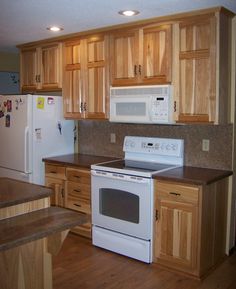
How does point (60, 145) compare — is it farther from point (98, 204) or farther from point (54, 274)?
point (54, 274)

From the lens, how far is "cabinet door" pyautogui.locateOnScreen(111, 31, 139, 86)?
11.4 ft

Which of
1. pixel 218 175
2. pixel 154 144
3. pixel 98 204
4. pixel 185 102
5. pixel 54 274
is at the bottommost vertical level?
pixel 54 274

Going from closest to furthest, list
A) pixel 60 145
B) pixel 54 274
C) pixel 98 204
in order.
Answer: pixel 54 274
pixel 98 204
pixel 60 145

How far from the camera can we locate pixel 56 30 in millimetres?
3740

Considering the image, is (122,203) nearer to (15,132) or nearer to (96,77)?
(96,77)

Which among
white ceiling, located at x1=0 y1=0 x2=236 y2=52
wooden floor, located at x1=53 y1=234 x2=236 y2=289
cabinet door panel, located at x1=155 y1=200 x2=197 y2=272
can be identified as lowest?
wooden floor, located at x1=53 y1=234 x2=236 y2=289

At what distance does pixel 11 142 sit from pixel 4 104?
0.47 m

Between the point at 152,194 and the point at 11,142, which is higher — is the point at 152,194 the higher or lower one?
the lower one

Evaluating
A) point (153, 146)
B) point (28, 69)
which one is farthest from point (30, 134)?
point (153, 146)

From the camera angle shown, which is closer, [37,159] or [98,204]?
[98,204]

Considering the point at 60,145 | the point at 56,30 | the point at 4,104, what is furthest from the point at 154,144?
the point at 4,104

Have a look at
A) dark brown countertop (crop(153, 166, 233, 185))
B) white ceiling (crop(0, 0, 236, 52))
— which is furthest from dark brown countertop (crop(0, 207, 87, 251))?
white ceiling (crop(0, 0, 236, 52))

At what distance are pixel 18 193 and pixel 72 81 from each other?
211cm

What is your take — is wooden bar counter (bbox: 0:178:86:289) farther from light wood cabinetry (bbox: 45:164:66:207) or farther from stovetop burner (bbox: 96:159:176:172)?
light wood cabinetry (bbox: 45:164:66:207)
